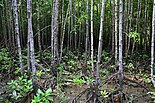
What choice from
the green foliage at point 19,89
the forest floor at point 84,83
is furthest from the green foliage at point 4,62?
the green foliage at point 19,89

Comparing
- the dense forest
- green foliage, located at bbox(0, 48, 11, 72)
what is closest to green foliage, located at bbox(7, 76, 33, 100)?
the dense forest

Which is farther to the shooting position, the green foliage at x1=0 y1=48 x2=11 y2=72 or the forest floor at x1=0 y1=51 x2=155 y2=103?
the green foliage at x1=0 y1=48 x2=11 y2=72

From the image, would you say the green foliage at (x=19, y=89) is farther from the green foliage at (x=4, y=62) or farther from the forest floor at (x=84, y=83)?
the green foliage at (x=4, y=62)

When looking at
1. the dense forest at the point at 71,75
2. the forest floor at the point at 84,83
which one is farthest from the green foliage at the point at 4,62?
the forest floor at the point at 84,83

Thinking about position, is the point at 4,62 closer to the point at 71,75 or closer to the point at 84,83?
the point at 71,75

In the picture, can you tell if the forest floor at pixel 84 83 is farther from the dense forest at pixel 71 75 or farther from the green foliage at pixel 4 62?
the green foliage at pixel 4 62

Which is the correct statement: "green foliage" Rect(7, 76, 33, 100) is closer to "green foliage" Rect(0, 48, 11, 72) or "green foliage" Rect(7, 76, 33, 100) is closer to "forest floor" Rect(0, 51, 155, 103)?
"forest floor" Rect(0, 51, 155, 103)

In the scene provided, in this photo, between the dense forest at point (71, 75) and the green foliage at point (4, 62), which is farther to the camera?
the green foliage at point (4, 62)

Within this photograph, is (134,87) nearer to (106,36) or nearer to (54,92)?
(54,92)

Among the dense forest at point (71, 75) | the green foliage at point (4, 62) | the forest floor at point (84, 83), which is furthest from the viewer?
the green foliage at point (4, 62)

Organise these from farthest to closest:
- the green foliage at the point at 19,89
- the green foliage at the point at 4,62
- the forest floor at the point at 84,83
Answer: the green foliage at the point at 4,62
the forest floor at the point at 84,83
the green foliage at the point at 19,89

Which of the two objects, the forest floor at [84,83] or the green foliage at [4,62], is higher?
the green foliage at [4,62]

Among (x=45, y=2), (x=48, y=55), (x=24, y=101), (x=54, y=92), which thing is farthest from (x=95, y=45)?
(x=24, y=101)

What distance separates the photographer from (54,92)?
5.14 meters
